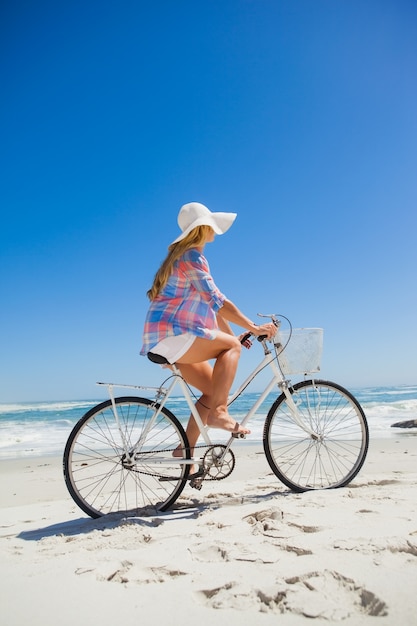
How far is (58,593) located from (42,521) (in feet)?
5.83

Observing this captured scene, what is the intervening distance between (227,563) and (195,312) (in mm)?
1753

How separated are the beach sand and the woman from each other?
2.66 ft

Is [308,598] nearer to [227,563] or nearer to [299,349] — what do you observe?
[227,563]

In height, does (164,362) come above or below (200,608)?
above

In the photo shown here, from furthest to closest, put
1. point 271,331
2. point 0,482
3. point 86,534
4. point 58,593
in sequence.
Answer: point 0,482, point 271,331, point 86,534, point 58,593

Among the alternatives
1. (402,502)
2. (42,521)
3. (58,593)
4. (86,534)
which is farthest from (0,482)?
(402,502)

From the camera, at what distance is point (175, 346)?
350 cm

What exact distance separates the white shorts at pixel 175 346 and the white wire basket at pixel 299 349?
2.71ft

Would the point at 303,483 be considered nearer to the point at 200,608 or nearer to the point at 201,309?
the point at 201,309

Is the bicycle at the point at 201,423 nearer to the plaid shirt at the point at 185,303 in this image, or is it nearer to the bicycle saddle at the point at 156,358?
the bicycle saddle at the point at 156,358

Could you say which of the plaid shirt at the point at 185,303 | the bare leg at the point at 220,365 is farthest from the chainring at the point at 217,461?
the plaid shirt at the point at 185,303

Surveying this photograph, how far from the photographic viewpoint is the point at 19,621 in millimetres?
1863

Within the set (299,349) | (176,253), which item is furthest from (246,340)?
(176,253)

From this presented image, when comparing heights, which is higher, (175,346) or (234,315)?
(234,315)
